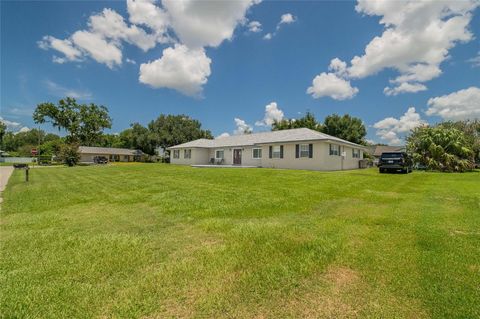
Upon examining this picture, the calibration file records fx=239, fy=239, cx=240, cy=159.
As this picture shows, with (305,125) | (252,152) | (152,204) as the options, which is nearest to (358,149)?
(252,152)

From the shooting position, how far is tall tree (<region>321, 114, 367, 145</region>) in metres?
39.7

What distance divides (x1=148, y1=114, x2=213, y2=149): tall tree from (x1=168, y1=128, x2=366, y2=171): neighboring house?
1578cm

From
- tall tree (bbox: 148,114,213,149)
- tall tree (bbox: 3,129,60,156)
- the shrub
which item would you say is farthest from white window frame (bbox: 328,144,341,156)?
tall tree (bbox: 3,129,60,156)

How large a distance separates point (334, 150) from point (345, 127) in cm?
2106

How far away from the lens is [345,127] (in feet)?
131

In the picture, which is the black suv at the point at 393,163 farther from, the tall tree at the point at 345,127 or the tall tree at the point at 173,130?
the tall tree at the point at 173,130

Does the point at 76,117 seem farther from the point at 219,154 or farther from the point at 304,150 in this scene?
the point at 304,150

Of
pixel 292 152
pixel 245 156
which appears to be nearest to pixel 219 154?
pixel 245 156

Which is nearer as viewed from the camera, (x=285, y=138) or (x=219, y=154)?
(x=285, y=138)

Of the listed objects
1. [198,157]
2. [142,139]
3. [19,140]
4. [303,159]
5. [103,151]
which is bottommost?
[303,159]

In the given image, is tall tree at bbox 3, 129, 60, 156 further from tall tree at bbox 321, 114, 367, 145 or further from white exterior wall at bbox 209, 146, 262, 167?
tall tree at bbox 321, 114, 367, 145

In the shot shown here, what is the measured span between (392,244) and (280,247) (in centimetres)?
179

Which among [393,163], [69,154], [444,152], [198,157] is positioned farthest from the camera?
[69,154]

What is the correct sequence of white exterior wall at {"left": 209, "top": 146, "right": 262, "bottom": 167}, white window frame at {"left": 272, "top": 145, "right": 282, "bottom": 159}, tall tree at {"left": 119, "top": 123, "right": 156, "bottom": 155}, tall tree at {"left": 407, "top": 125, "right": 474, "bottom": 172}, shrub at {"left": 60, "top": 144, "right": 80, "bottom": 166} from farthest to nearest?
1. tall tree at {"left": 119, "top": 123, "right": 156, "bottom": 155}
2. shrub at {"left": 60, "top": 144, "right": 80, "bottom": 166}
3. white exterior wall at {"left": 209, "top": 146, "right": 262, "bottom": 167}
4. white window frame at {"left": 272, "top": 145, "right": 282, "bottom": 159}
5. tall tree at {"left": 407, "top": 125, "right": 474, "bottom": 172}
